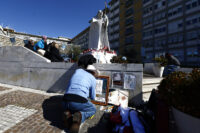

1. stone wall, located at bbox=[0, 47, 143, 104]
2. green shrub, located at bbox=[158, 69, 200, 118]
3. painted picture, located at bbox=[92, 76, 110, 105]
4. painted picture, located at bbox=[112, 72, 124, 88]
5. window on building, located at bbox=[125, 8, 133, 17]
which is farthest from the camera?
window on building, located at bbox=[125, 8, 133, 17]

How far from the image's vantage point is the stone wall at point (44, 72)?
3.62m

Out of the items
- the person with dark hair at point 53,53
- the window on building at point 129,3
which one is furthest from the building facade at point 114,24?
the person with dark hair at point 53,53

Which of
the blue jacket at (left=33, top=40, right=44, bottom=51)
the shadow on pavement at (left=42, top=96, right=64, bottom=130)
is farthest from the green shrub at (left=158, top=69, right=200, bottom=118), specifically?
the blue jacket at (left=33, top=40, right=44, bottom=51)

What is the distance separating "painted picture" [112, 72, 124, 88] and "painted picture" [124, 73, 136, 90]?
0.51ft

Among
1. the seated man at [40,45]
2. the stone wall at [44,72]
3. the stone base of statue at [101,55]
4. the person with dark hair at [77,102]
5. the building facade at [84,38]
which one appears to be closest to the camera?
the person with dark hair at [77,102]

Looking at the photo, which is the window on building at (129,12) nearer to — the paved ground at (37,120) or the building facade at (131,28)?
the building facade at (131,28)

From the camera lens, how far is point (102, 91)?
141 inches

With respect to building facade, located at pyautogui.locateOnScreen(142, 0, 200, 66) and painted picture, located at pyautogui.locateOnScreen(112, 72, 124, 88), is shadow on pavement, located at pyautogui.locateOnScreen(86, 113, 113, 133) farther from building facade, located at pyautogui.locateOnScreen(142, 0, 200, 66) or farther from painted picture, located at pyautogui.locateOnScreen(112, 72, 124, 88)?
building facade, located at pyautogui.locateOnScreen(142, 0, 200, 66)

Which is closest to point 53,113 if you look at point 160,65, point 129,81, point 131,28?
point 129,81

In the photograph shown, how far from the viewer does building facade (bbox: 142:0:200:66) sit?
20.6 m

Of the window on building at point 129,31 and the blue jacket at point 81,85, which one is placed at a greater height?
the window on building at point 129,31

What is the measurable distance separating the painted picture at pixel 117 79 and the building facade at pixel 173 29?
82.1 ft

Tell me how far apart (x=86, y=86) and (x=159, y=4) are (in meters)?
33.7

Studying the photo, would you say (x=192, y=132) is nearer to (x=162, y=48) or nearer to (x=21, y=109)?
(x=21, y=109)
